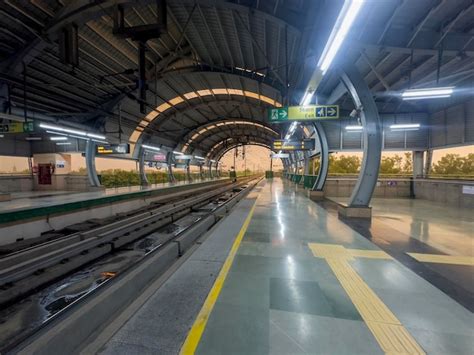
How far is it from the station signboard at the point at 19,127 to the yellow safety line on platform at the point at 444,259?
49.4 ft

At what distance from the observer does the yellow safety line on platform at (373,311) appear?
1.99 metres

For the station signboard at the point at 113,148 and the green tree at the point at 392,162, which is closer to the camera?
the station signboard at the point at 113,148

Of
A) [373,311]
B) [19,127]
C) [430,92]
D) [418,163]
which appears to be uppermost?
[19,127]

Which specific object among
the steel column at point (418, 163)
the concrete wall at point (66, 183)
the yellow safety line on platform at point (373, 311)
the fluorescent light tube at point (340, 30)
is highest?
the fluorescent light tube at point (340, 30)

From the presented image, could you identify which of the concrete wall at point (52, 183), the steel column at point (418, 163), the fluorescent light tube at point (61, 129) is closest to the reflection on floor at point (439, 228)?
the steel column at point (418, 163)

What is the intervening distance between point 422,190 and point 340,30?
1488cm

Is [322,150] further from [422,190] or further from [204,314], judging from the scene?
[204,314]

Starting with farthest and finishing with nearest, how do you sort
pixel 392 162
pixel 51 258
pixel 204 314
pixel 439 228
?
pixel 392 162
pixel 439 228
pixel 51 258
pixel 204 314

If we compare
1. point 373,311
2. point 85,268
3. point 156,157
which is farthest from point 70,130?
point 156,157

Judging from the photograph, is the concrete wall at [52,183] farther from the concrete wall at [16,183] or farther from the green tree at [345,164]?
the green tree at [345,164]

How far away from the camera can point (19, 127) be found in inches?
404

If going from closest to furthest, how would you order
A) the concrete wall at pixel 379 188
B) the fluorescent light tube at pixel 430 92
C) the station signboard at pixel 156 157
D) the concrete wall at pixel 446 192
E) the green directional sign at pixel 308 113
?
the fluorescent light tube at pixel 430 92
the green directional sign at pixel 308 113
the concrete wall at pixel 446 192
the concrete wall at pixel 379 188
the station signboard at pixel 156 157

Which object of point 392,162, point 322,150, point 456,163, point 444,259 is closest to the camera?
point 444,259

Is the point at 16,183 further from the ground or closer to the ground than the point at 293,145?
closer to the ground
